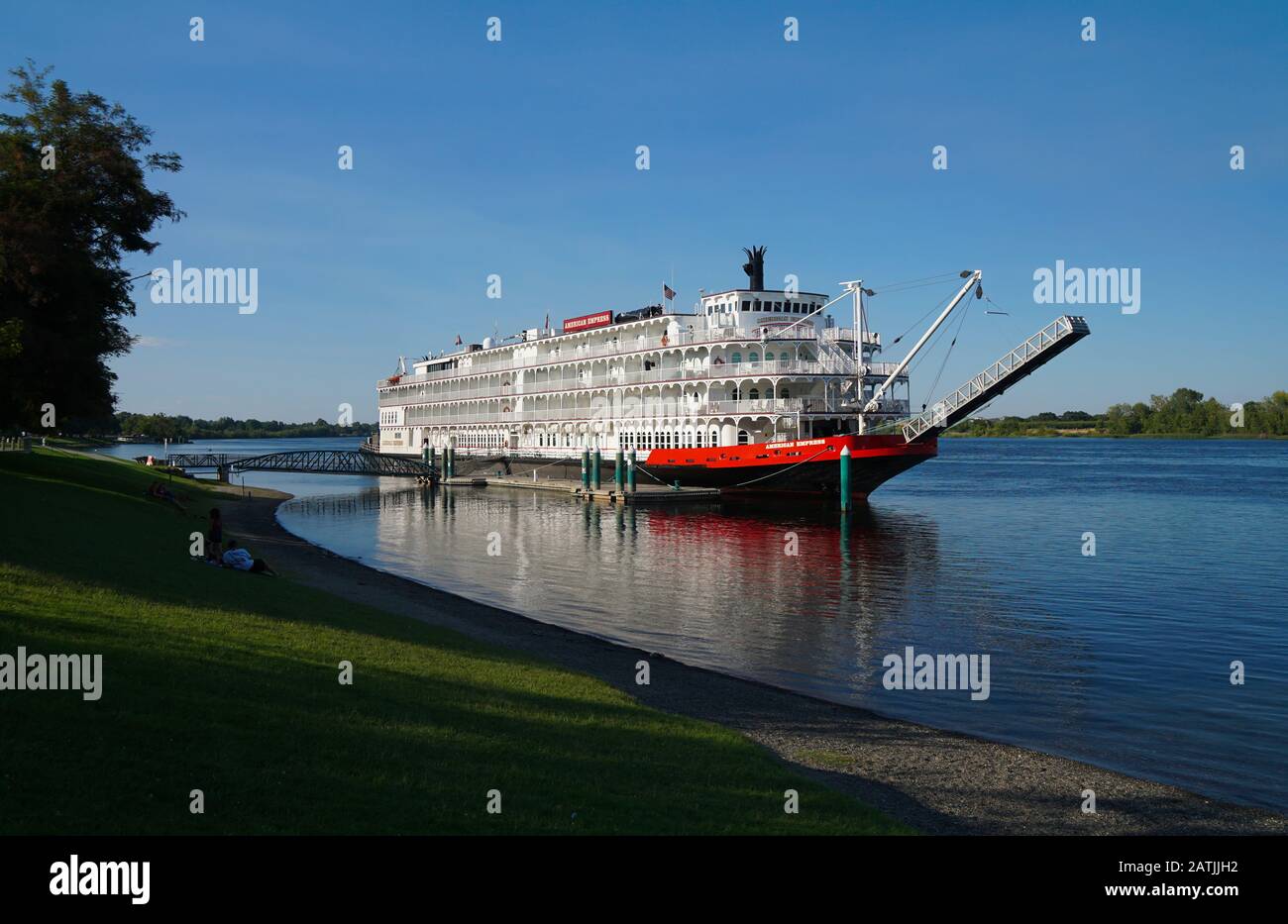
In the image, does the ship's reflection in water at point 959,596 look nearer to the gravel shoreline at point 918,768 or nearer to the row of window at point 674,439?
the gravel shoreline at point 918,768

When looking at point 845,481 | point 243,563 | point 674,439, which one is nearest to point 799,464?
point 845,481

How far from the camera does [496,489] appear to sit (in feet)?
220

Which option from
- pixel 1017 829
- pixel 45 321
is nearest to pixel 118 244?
pixel 45 321

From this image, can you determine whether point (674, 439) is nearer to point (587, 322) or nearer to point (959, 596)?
point (587, 322)

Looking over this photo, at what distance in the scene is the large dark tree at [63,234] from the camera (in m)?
24.9

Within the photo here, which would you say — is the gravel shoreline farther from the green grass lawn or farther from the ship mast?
the ship mast

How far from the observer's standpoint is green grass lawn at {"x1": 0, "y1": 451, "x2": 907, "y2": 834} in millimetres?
6027

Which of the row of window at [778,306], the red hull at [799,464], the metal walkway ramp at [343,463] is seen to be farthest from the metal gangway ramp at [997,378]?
the metal walkway ramp at [343,463]

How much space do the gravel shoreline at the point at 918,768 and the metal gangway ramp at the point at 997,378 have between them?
2444 cm

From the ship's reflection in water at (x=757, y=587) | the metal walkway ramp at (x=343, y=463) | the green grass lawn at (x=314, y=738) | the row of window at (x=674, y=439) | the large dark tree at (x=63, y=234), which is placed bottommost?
the ship's reflection in water at (x=757, y=587)

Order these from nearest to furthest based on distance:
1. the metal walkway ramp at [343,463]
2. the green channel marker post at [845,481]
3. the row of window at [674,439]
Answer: the green channel marker post at [845,481], the row of window at [674,439], the metal walkway ramp at [343,463]
